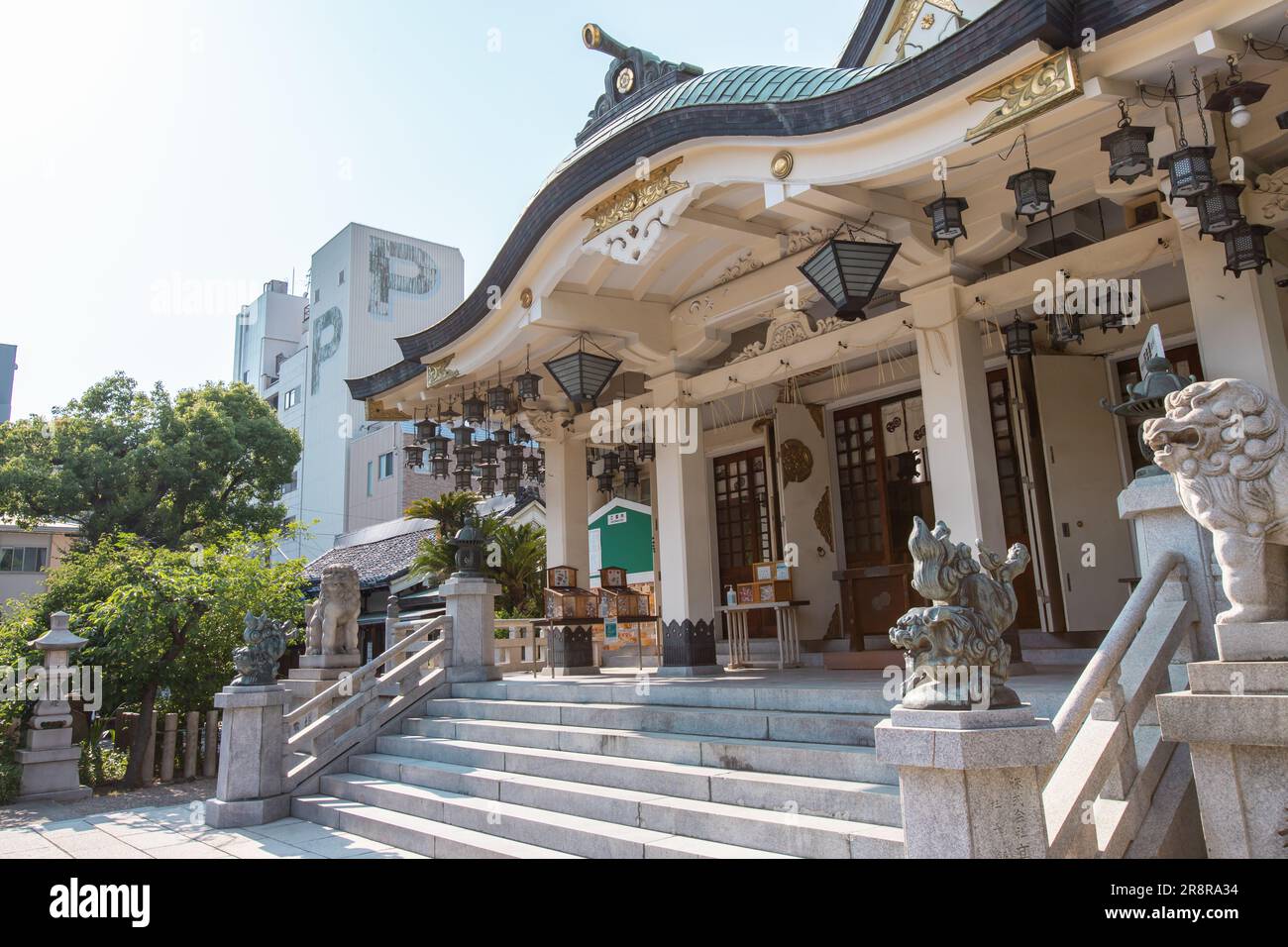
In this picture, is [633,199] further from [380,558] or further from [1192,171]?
[380,558]

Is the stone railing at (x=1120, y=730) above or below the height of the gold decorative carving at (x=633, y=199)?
below

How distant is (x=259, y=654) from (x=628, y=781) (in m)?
4.29

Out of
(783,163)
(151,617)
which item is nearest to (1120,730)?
(783,163)

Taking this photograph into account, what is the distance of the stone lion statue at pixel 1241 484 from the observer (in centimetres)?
380

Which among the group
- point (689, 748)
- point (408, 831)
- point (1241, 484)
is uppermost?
point (1241, 484)

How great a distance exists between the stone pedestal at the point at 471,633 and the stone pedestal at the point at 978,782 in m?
7.44

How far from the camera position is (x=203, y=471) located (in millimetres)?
22969

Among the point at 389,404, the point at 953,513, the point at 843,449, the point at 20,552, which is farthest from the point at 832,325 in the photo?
the point at 20,552

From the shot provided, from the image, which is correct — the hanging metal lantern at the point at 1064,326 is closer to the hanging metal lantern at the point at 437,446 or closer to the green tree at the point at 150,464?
the hanging metal lantern at the point at 437,446

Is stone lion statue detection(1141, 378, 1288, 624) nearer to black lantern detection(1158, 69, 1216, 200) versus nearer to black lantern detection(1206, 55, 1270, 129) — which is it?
black lantern detection(1158, 69, 1216, 200)

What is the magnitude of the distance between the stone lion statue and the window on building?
37.0m

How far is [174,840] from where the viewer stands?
741cm

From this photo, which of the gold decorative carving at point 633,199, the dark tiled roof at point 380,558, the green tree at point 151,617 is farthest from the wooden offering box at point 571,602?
the dark tiled roof at point 380,558

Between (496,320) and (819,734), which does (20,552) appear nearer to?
(496,320)
